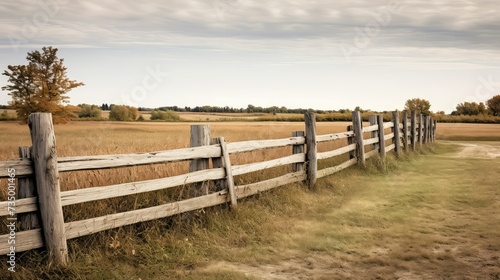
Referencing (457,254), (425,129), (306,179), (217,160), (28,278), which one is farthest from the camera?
(425,129)

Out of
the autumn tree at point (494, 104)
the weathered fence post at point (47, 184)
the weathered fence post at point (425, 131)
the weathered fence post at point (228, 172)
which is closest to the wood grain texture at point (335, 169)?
the weathered fence post at point (228, 172)

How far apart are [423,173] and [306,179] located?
214 inches

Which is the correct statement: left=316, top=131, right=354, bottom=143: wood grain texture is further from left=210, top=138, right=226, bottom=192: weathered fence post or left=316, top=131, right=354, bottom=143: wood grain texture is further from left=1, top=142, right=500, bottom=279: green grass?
left=210, top=138, right=226, bottom=192: weathered fence post

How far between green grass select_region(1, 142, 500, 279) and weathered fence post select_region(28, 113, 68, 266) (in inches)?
7.4

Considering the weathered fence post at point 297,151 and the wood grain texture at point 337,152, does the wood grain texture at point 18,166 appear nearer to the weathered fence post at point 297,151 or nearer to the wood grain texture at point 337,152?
the weathered fence post at point 297,151

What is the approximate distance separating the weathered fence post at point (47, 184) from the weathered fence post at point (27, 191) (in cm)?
9

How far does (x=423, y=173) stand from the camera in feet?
42.2

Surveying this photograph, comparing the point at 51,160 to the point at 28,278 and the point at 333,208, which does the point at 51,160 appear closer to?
the point at 28,278

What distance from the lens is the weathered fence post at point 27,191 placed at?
437 cm

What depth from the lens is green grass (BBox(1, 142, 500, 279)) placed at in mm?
4684

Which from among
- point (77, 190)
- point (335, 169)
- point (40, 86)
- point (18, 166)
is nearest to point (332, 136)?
point (335, 169)

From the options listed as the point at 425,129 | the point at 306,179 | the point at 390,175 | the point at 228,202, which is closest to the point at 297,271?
the point at 228,202

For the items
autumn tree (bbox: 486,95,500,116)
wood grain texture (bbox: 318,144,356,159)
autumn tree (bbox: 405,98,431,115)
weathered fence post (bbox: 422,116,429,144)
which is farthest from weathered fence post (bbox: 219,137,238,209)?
autumn tree (bbox: 486,95,500,116)

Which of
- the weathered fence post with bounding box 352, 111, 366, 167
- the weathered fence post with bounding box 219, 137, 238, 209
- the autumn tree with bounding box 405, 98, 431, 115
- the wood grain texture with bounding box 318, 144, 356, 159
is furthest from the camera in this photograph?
the autumn tree with bounding box 405, 98, 431, 115
